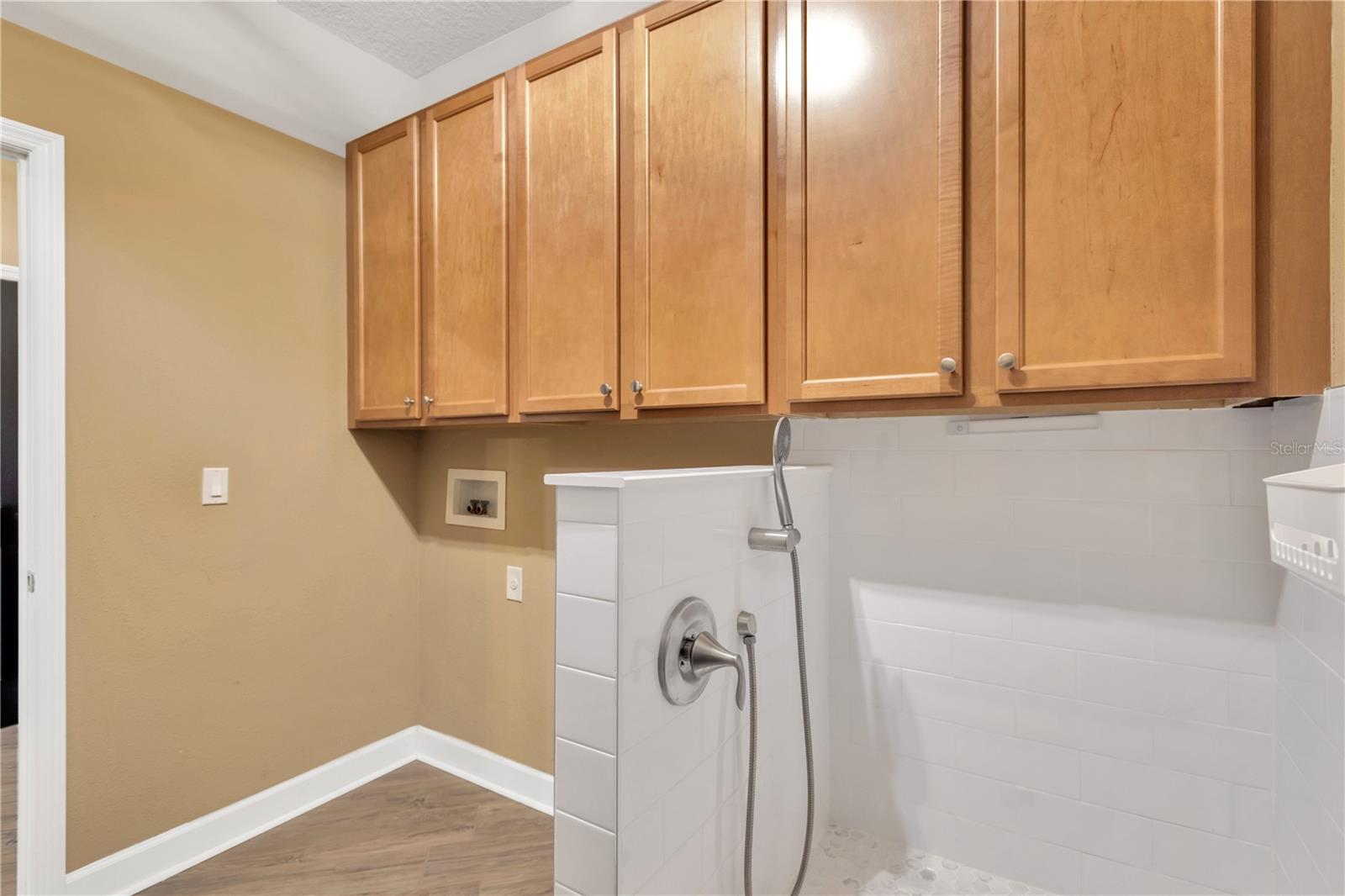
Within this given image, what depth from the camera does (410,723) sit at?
8.13 feet

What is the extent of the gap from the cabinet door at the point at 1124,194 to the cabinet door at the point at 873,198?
97mm

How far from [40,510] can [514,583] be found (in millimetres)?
1296

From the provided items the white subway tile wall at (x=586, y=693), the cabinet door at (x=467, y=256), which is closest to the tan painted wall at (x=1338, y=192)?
the white subway tile wall at (x=586, y=693)

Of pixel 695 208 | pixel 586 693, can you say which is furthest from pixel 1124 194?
pixel 586 693

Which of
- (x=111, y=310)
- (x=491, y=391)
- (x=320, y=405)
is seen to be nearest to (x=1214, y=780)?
(x=491, y=391)

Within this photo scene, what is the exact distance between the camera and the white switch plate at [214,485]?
6.26ft

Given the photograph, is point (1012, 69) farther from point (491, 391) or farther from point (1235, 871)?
point (1235, 871)

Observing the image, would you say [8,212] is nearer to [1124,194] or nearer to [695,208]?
[695,208]

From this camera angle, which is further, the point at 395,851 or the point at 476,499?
the point at 476,499

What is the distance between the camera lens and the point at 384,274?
7.05 ft

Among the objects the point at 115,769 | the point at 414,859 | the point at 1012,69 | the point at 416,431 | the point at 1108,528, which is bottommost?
the point at 414,859

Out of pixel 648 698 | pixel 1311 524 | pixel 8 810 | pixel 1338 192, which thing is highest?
pixel 1338 192

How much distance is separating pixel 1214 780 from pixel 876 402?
101cm

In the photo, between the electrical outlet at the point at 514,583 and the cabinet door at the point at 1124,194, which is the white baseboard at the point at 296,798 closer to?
the electrical outlet at the point at 514,583
